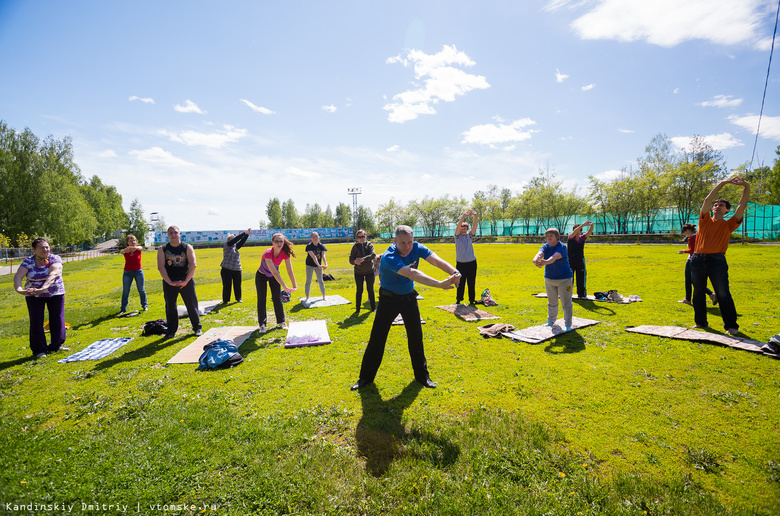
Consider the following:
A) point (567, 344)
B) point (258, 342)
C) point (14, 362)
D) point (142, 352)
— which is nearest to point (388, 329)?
point (258, 342)

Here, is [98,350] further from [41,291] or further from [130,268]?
[130,268]

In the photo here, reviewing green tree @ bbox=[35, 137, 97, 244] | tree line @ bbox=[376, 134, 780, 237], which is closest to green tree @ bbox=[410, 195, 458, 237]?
tree line @ bbox=[376, 134, 780, 237]

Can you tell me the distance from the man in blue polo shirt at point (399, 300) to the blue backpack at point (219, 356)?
268 cm

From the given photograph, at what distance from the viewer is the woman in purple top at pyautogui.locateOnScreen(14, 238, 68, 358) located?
6.71 m

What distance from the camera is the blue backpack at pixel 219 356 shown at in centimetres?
601

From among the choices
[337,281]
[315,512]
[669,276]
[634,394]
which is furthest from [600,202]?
[315,512]

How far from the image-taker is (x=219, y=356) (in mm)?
6102

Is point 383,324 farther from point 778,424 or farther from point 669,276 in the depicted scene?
point 669,276

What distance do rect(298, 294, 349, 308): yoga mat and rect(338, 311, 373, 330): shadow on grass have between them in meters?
1.65

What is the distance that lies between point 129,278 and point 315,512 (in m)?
11.1

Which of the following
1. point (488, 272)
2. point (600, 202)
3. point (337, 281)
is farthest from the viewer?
point (600, 202)

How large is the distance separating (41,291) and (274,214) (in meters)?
109

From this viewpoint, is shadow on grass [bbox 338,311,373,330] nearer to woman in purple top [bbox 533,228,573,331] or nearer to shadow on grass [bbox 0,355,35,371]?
woman in purple top [bbox 533,228,573,331]

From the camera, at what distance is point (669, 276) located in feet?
46.9
